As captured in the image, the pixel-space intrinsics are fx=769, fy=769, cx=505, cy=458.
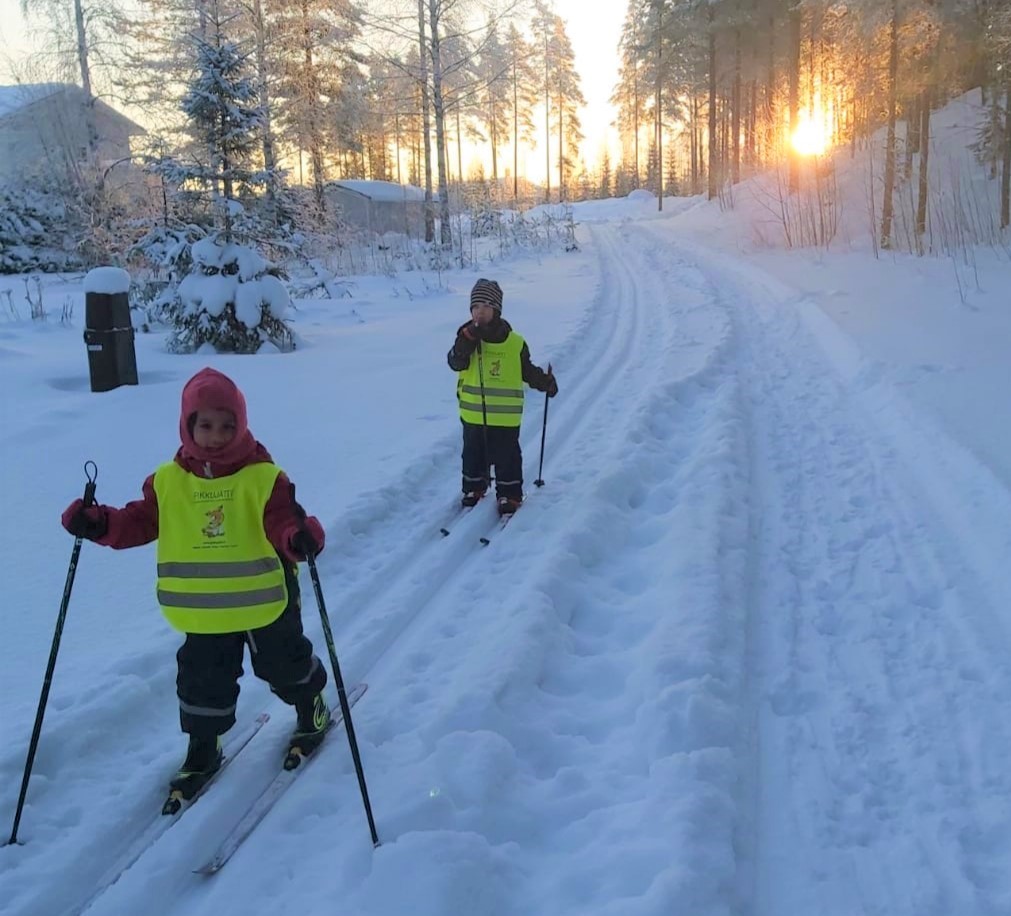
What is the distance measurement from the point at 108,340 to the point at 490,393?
4.95m

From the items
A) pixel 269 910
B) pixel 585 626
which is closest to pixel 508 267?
pixel 585 626

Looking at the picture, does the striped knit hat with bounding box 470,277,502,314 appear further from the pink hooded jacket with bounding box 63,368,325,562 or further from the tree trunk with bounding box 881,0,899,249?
the tree trunk with bounding box 881,0,899,249

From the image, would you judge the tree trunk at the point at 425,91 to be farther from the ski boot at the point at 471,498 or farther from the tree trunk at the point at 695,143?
the tree trunk at the point at 695,143

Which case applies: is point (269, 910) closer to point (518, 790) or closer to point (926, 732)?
point (518, 790)

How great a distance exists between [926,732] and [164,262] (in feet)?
36.1

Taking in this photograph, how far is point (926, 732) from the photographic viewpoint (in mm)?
2943

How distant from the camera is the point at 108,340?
8203mm

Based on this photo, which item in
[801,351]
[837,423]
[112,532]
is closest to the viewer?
[112,532]

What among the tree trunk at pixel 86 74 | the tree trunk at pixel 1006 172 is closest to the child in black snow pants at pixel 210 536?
the tree trunk at pixel 1006 172

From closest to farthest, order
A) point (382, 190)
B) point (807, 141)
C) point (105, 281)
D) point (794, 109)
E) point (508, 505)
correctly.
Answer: point (508, 505), point (105, 281), point (794, 109), point (807, 141), point (382, 190)

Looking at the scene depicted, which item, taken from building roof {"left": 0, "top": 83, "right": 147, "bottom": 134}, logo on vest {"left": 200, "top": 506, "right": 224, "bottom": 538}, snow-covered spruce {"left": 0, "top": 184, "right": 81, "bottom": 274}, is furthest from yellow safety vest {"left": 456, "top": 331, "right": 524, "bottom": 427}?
building roof {"left": 0, "top": 83, "right": 147, "bottom": 134}

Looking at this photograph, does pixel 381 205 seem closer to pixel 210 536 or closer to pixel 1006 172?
pixel 1006 172

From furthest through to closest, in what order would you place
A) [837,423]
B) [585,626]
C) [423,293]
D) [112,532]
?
[423,293], [837,423], [585,626], [112,532]

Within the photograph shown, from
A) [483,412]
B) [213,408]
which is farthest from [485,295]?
[213,408]
